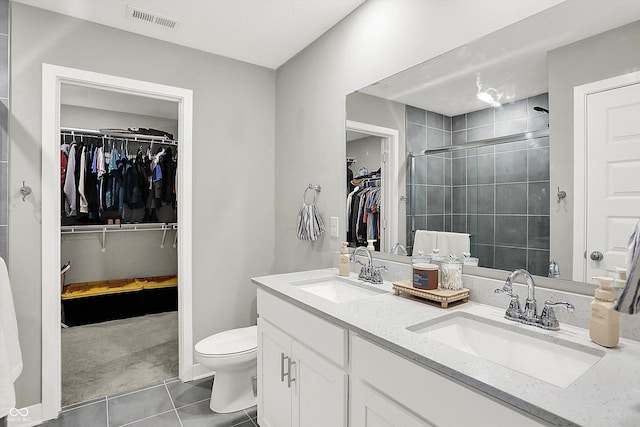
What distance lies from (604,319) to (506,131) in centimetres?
77

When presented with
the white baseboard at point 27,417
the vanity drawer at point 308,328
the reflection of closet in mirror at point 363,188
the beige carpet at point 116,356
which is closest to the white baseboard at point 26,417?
the white baseboard at point 27,417

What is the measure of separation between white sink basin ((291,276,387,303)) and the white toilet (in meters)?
0.63

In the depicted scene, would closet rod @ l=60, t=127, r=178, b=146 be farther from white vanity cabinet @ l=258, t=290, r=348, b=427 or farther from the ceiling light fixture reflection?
the ceiling light fixture reflection

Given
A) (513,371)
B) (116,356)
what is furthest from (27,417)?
(513,371)

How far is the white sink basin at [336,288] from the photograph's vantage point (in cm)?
183

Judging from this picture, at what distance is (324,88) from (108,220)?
326 centimetres

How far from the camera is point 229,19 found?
220 centimetres

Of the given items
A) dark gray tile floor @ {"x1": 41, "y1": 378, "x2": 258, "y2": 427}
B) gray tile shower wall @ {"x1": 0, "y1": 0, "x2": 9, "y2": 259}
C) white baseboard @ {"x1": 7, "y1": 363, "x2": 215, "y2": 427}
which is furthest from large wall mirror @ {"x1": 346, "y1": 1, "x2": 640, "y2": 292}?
white baseboard @ {"x1": 7, "y1": 363, "x2": 215, "y2": 427}

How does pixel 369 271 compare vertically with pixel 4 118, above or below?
below

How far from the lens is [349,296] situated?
6.13ft

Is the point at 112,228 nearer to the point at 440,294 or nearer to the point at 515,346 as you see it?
the point at 440,294

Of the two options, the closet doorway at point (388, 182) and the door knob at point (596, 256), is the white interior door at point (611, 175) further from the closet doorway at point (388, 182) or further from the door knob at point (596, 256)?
the closet doorway at point (388, 182)

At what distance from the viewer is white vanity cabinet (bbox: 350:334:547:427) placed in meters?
0.79

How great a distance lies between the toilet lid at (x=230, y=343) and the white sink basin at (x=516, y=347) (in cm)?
136
